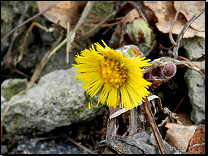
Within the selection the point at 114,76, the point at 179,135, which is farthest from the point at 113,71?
the point at 179,135

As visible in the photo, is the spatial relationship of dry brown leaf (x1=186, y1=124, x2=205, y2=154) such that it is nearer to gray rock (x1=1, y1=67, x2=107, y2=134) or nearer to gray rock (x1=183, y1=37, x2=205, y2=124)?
gray rock (x1=183, y1=37, x2=205, y2=124)

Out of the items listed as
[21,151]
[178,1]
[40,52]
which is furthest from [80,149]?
[178,1]

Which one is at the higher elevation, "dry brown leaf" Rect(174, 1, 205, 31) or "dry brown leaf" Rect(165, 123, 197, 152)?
"dry brown leaf" Rect(174, 1, 205, 31)

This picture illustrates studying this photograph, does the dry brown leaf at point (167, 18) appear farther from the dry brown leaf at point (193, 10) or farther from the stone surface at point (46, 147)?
the stone surface at point (46, 147)

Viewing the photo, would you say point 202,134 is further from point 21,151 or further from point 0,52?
point 0,52

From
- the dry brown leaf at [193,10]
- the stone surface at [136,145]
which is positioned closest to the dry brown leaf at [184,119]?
the stone surface at [136,145]

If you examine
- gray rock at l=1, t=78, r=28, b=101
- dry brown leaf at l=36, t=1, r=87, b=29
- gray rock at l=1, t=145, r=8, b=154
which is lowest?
gray rock at l=1, t=145, r=8, b=154

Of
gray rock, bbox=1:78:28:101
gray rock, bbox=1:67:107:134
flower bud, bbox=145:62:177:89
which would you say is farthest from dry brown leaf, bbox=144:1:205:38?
gray rock, bbox=1:78:28:101
